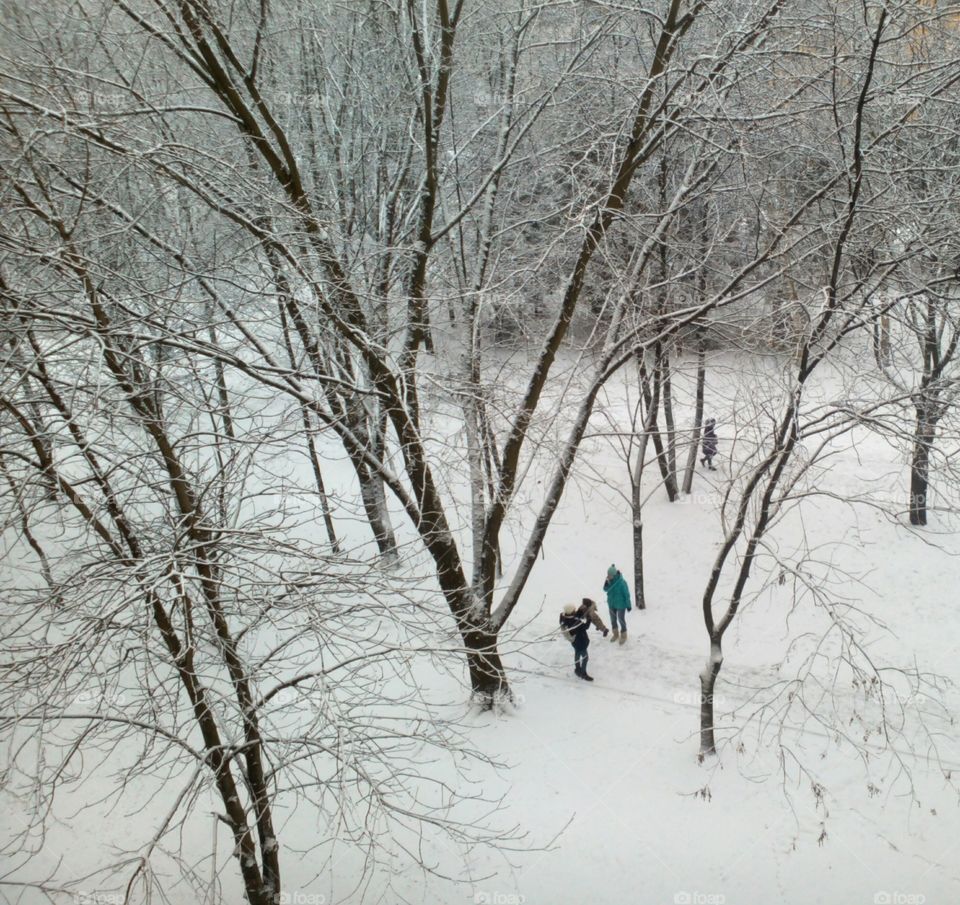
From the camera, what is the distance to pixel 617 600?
390 inches

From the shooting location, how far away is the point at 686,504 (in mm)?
13562

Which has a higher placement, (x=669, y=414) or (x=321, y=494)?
(x=321, y=494)

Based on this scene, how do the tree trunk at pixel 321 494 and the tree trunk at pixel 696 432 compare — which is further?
the tree trunk at pixel 696 432

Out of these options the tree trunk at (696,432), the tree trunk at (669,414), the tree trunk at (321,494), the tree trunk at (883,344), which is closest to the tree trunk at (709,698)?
the tree trunk at (883,344)

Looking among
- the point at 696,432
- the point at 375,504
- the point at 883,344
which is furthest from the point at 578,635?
the point at 696,432

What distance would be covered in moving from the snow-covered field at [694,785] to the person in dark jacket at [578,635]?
22 centimetres

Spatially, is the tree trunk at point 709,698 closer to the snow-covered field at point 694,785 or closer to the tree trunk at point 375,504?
the snow-covered field at point 694,785

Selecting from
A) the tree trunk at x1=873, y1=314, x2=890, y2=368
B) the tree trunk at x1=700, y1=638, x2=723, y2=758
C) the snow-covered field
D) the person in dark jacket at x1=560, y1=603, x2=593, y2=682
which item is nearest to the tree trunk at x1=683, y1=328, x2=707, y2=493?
the snow-covered field

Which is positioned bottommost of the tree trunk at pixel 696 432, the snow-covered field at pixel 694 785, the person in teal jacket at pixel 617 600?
the snow-covered field at pixel 694 785

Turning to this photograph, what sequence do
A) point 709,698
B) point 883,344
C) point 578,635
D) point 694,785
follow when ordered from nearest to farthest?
point 694,785
point 709,698
point 883,344
point 578,635

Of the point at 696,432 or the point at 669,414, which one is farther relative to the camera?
the point at 696,432

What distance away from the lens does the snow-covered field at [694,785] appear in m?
6.29

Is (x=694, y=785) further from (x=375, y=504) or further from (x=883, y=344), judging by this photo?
(x=883, y=344)

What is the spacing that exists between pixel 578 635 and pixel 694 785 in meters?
2.33
